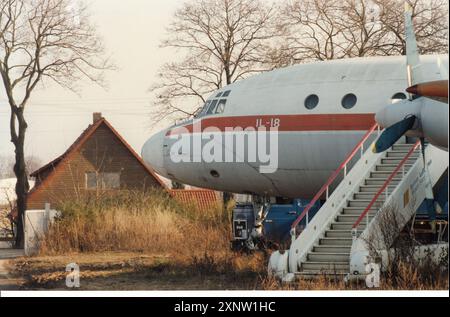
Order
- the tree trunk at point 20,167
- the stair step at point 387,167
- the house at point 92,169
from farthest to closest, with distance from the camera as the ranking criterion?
the house at point 92,169 < the tree trunk at point 20,167 < the stair step at point 387,167

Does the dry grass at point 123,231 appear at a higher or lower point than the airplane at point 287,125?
lower

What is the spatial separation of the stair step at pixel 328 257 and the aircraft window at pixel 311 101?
6.33 meters

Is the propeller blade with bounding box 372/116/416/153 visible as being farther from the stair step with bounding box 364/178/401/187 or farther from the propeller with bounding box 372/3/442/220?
the stair step with bounding box 364/178/401/187

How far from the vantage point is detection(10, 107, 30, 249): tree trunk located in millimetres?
44219

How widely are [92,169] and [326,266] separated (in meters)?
35.4

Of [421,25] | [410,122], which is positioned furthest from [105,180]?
[410,122]

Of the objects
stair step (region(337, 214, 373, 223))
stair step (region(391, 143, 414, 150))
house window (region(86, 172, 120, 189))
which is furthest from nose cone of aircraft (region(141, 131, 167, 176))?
house window (region(86, 172, 120, 189))

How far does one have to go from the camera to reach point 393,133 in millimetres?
19453

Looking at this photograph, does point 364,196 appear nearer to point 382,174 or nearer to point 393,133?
point 382,174

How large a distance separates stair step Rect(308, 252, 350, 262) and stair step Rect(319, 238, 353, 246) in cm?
44

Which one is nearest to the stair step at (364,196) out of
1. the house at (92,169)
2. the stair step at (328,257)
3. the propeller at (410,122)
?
the propeller at (410,122)

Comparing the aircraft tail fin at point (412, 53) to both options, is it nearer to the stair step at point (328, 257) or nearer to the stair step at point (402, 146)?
the stair step at point (328, 257)

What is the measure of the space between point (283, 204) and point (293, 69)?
12.4ft

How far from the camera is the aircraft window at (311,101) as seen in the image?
84.8 feet
